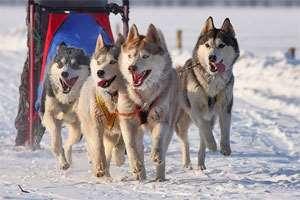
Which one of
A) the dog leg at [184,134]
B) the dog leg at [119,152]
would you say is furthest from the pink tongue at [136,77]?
the dog leg at [184,134]

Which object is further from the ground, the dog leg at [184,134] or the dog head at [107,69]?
the dog head at [107,69]

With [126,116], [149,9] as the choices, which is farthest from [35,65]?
[149,9]

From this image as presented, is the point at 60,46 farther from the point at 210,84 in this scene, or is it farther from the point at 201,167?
the point at 201,167

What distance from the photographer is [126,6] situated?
25.9 ft

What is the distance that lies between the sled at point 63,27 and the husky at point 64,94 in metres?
0.32

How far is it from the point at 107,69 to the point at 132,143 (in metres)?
0.58

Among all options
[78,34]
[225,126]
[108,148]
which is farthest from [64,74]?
[225,126]

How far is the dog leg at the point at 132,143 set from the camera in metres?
5.91

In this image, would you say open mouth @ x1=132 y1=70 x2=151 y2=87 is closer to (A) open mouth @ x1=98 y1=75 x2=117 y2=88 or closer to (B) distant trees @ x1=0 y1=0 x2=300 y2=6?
(A) open mouth @ x1=98 y1=75 x2=117 y2=88

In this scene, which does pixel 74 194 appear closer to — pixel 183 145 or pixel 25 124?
pixel 183 145

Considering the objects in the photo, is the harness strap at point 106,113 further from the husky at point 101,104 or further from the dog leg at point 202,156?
the dog leg at point 202,156

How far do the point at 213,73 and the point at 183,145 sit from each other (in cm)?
72

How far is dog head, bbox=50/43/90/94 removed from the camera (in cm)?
672

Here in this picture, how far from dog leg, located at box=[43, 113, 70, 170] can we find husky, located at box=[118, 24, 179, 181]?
1.01m
